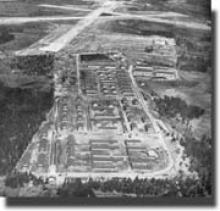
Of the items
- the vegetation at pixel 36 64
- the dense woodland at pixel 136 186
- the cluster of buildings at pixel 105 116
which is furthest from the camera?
the vegetation at pixel 36 64

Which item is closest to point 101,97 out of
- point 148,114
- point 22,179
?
point 148,114

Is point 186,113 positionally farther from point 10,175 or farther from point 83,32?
point 10,175

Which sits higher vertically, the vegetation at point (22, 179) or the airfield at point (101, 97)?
the airfield at point (101, 97)

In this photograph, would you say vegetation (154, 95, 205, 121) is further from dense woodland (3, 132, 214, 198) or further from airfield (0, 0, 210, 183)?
dense woodland (3, 132, 214, 198)

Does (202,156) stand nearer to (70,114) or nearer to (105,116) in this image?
(105,116)

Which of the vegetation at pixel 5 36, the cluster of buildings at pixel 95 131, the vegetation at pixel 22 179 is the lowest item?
the vegetation at pixel 22 179

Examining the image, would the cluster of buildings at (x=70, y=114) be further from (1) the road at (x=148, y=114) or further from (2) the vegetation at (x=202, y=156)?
(2) the vegetation at (x=202, y=156)

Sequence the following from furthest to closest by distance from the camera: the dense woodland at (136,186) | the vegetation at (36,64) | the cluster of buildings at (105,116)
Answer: the vegetation at (36,64), the cluster of buildings at (105,116), the dense woodland at (136,186)

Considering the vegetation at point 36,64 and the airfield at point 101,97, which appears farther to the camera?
the vegetation at point 36,64

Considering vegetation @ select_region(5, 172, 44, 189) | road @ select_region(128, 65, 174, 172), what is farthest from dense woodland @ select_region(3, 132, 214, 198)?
road @ select_region(128, 65, 174, 172)

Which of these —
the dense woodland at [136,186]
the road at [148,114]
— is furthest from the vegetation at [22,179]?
the road at [148,114]
